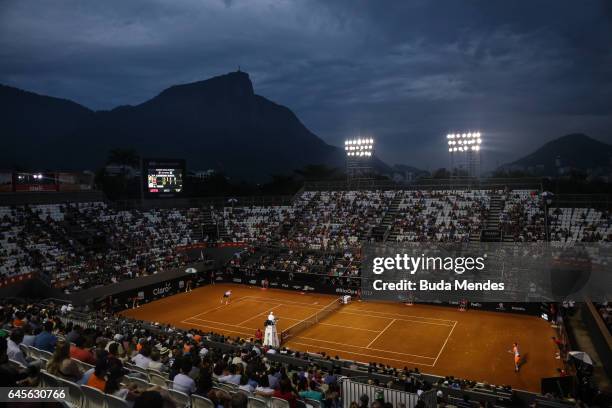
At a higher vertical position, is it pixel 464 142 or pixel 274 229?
pixel 464 142

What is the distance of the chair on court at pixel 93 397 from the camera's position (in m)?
6.16

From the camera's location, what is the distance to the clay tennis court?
74.8 feet

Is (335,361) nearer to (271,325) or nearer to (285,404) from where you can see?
(271,325)

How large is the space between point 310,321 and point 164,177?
25289 mm

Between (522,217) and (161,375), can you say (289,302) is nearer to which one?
(522,217)

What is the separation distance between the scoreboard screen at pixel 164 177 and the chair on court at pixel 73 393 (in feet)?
136

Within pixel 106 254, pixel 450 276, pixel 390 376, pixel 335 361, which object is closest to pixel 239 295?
pixel 106 254

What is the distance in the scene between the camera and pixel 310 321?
1202 inches

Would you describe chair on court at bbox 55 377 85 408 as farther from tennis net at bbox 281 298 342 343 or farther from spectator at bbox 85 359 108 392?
tennis net at bbox 281 298 342 343

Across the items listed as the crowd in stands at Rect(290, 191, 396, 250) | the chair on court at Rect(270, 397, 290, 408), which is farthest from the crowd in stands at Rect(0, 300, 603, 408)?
the crowd in stands at Rect(290, 191, 396, 250)

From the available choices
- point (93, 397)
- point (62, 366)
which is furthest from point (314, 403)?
point (62, 366)

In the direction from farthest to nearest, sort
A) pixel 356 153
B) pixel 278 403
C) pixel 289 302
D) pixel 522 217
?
pixel 356 153, pixel 522 217, pixel 289 302, pixel 278 403

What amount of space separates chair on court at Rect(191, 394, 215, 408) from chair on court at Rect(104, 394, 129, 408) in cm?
115

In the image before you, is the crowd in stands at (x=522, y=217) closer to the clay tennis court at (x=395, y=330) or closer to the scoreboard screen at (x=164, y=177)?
the clay tennis court at (x=395, y=330)
